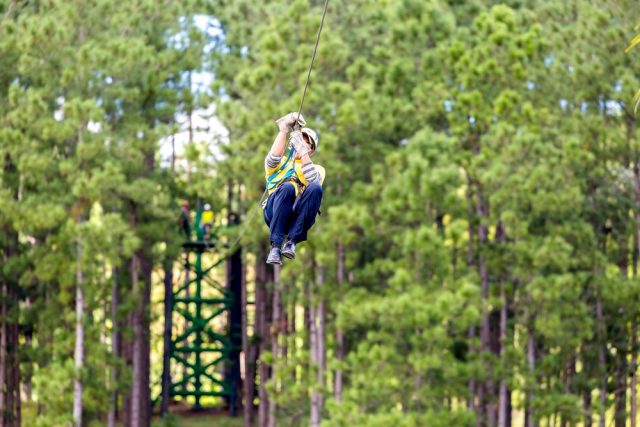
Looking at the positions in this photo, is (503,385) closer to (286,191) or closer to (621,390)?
(621,390)

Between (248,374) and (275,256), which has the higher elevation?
(275,256)

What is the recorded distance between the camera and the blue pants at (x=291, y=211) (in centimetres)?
1034

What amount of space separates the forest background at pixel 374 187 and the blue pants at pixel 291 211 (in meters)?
15.5

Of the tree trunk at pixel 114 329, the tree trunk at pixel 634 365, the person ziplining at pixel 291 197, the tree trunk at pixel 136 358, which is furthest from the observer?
the tree trunk at pixel 136 358

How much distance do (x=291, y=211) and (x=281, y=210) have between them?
90 mm

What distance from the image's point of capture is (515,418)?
176 feet

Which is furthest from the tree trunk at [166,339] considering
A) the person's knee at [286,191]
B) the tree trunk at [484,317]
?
the person's knee at [286,191]

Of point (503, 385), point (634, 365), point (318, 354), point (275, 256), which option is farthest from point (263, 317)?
point (275, 256)

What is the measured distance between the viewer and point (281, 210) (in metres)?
10.4

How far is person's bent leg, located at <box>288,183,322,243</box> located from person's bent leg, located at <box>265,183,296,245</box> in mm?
62

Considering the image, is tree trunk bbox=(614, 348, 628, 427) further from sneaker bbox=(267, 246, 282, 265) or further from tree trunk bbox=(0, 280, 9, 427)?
sneaker bbox=(267, 246, 282, 265)

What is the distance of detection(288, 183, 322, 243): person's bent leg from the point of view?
1034 centimetres

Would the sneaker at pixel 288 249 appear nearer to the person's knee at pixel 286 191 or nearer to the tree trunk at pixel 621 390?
the person's knee at pixel 286 191

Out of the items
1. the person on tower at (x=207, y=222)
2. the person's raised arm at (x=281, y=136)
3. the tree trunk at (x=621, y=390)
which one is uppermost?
the person on tower at (x=207, y=222)
